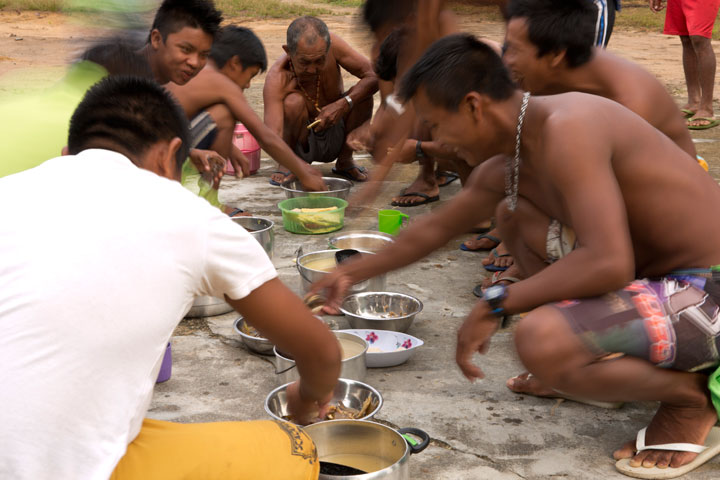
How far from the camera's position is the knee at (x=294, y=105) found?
18.7 ft

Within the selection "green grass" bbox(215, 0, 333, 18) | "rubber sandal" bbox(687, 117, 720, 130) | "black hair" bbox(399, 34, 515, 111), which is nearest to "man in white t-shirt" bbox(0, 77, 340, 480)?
"black hair" bbox(399, 34, 515, 111)

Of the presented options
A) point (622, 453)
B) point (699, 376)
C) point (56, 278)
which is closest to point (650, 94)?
point (699, 376)

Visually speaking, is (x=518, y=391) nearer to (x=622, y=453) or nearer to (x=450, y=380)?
(x=450, y=380)

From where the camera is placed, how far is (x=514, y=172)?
2.55 m

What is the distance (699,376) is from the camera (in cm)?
239

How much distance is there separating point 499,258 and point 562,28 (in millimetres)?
1311

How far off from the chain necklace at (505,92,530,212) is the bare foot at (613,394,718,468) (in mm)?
825

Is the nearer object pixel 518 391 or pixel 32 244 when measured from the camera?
pixel 32 244

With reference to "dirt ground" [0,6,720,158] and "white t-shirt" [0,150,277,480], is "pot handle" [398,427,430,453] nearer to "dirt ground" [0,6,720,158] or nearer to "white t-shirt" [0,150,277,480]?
"white t-shirt" [0,150,277,480]

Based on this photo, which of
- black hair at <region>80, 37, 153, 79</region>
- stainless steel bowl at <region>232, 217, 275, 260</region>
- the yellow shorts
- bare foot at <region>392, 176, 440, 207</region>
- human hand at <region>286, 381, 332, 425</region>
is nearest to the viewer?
the yellow shorts

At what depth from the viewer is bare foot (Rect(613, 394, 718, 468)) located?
237 cm

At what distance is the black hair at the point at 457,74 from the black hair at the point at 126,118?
0.84 m

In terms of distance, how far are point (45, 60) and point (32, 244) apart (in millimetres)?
10462

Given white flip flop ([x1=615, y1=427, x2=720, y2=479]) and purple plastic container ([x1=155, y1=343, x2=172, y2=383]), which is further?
purple plastic container ([x1=155, y1=343, x2=172, y2=383])
